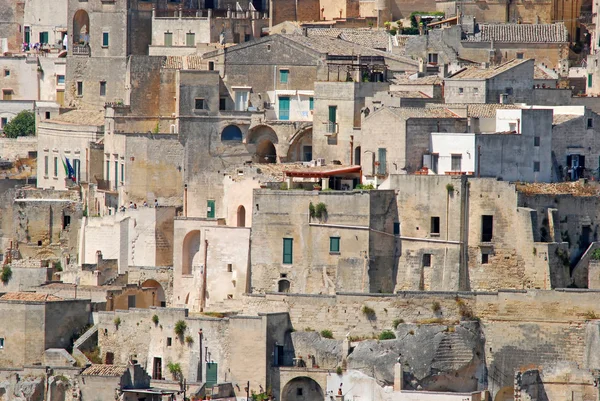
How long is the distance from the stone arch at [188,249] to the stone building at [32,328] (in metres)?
4.17

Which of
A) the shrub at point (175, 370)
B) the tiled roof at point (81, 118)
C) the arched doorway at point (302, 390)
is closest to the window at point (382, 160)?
the arched doorway at point (302, 390)

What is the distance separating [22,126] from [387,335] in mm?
28475

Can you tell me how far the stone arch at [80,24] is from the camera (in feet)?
323

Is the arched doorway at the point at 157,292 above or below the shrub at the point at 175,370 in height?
above

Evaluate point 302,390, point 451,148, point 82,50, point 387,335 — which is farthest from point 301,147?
point 302,390

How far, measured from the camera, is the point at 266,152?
3578 inches

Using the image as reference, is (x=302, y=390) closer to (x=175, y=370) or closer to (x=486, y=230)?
(x=175, y=370)

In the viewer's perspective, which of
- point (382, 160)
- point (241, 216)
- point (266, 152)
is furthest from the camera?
point (266, 152)

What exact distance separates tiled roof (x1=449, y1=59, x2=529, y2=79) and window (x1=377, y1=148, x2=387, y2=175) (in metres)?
6.08

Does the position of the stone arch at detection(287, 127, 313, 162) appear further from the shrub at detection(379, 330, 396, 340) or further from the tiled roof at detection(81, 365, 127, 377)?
the tiled roof at detection(81, 365, 127, 377)

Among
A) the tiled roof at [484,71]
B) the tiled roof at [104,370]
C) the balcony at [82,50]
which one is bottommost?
the tiled roof at [104,370]

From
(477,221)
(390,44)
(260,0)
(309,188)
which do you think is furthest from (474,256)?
(260,0)

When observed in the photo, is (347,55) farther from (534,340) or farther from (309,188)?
(534,340)

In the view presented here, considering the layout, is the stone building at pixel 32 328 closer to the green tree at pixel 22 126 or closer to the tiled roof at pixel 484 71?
the tiled roof at pixel 484 71
